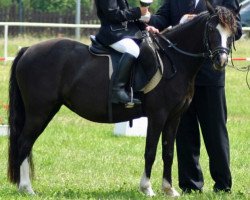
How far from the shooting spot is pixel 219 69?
8984mm

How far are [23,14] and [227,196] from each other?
30594 millimetres

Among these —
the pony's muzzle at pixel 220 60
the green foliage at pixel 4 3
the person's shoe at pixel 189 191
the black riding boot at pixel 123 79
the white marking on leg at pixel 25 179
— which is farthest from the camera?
the green foliage at pixel 4 3

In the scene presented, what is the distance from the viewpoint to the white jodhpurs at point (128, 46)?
9.41 metres

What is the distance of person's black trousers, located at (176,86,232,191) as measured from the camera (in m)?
9.60

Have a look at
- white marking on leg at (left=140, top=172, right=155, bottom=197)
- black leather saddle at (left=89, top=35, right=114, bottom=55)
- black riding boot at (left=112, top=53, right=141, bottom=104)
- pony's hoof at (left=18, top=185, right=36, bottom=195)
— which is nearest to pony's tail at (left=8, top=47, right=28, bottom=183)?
pony's hoof at (left=18, top=185, right=36, bottom=195)

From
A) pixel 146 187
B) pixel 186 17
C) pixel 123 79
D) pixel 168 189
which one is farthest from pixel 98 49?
pixel 168 189

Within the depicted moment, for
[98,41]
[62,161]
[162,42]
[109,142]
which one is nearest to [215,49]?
[162,42]

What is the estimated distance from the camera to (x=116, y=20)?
9.47 m

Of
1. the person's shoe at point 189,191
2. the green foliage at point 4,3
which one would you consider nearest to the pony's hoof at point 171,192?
the person's shoe at point 189,191

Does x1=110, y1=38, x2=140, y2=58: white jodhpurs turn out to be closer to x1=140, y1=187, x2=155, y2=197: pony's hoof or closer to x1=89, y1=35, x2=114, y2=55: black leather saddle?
x1=89, y1=35, x2=114, y2=55: black leather saddle

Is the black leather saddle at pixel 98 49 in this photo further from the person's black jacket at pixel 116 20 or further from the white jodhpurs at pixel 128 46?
the white jodhpurs at pixel 128 46

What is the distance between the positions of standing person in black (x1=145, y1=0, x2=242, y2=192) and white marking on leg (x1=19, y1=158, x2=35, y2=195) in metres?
1.74

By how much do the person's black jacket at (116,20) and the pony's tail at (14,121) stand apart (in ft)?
3.44

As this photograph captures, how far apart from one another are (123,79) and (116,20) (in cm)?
65
